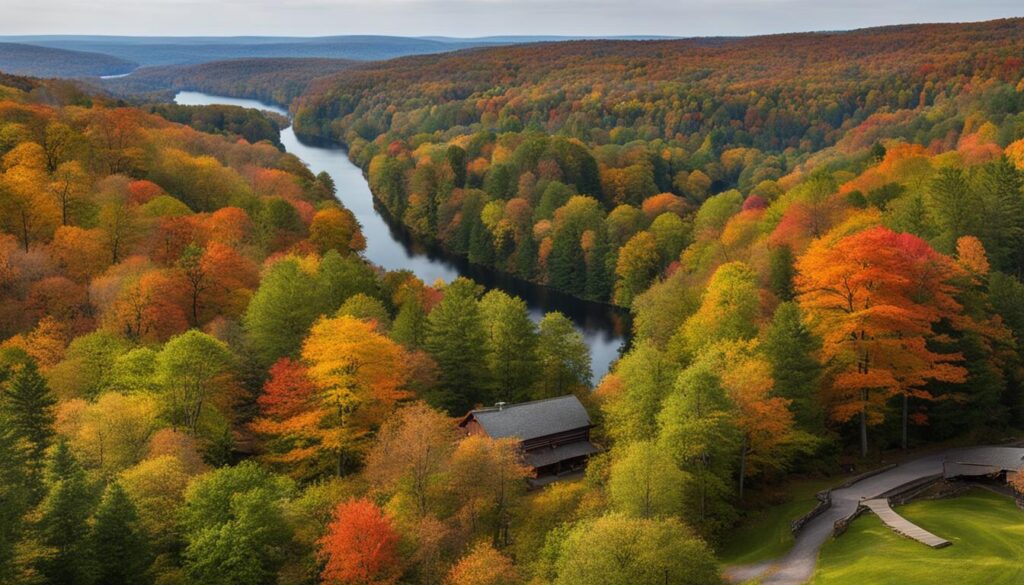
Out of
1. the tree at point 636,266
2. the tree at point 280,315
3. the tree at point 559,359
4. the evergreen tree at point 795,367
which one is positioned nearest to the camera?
the evergreen tree at point 795,367

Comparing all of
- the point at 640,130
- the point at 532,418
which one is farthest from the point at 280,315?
the point at 640,130

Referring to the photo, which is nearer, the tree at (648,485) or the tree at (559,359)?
the tree at (648,485)

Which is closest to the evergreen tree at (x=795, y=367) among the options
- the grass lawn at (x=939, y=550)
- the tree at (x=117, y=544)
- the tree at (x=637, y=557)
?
the grass lawn at (x=939, y=550)

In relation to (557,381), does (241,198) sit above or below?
above

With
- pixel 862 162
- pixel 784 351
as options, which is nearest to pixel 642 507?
pixel 784 351

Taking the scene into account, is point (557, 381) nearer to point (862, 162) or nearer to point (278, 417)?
point (278, 417)

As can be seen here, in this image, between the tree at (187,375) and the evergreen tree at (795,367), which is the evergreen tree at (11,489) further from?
the evergreen tree at (795,367)
